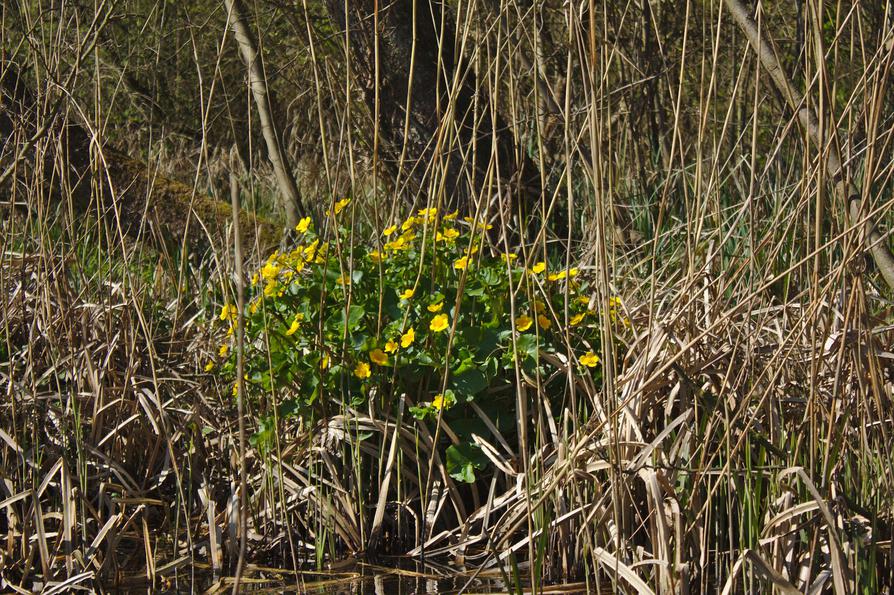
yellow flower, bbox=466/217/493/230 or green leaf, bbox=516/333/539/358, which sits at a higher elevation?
yellow flower, bbox=466/217/493/230

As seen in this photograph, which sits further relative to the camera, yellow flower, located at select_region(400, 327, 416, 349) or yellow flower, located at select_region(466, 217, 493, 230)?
yellow flower, located at select_region(400, 327, 416, 349)

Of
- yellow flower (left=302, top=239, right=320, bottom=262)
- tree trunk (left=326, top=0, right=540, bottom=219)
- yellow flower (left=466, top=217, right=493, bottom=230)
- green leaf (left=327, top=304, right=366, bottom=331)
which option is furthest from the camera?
tree trunk (left=326, top=0, right=540, bottom=219)

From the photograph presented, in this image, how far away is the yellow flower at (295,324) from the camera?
236cm

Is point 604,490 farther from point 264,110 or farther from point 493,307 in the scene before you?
point 264,110

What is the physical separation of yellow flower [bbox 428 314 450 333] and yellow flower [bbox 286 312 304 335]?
322 mm

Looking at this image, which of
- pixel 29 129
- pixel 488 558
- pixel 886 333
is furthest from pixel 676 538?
pixel 29 129

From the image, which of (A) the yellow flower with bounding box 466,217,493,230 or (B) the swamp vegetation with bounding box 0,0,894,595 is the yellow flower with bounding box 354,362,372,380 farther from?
(A) the yellow flower with bounding box 466,217,493,230

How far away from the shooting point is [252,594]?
215 centimetres

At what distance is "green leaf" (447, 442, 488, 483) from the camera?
2.36 metres

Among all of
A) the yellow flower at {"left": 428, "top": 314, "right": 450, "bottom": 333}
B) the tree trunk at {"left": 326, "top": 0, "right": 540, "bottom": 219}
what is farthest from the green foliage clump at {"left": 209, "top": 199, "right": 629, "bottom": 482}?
the tree trunk at {"left": 326, "top": 0, "right": 540, "bottom": 219}

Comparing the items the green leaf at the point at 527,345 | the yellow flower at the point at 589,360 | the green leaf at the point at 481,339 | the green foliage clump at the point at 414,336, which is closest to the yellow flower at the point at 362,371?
the green foliage clump at the point at 414,336

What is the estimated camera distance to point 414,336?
7.66 ft

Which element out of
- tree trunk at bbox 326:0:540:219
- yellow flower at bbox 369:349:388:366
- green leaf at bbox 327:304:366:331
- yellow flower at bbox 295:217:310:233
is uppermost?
tree trunk at bbox 326:0:540:219

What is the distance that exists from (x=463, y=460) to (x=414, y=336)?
0.32 metres
